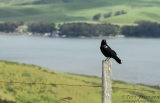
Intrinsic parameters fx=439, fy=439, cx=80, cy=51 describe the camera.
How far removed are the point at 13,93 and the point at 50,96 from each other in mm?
3146

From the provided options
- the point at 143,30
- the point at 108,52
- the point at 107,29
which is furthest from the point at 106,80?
the point at 143,30

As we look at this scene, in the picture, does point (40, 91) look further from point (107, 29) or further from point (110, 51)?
point (107, 29)

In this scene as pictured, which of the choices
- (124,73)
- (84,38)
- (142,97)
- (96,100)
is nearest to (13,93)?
(96,100)

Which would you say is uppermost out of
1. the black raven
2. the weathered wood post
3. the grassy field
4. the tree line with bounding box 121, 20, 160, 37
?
the black raven

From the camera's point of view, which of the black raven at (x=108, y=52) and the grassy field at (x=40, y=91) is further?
the grassy field at (x=40, y=91)

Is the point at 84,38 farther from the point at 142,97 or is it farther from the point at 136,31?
the point at 142,97

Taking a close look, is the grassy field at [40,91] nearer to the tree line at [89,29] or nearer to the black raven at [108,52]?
the black raven at [108,52]

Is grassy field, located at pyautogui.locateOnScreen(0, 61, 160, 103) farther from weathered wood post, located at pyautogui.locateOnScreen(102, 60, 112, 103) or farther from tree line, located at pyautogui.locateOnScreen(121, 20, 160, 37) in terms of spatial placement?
tree line, located at pyautogui.locateOnScreen(121, 20, 160, 37)

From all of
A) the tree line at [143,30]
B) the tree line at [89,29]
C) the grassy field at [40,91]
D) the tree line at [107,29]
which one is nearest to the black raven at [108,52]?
the grassy field at [40,91]

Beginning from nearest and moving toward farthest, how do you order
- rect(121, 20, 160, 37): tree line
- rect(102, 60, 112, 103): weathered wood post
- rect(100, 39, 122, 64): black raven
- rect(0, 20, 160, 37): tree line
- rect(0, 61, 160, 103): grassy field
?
1. rect(102, 60, 112, 103): weathered wood post
2. rect(100, 39, 122, 64): black raven
3. rect(0, 61, 160, 103): grassy field
4. rect(0, 20, 160, 37): tree line
5. rect(121, 20, 160, 37): tree line

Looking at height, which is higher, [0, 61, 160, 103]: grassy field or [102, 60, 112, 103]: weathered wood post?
[102, 60, 112, 103]: weathered wood post

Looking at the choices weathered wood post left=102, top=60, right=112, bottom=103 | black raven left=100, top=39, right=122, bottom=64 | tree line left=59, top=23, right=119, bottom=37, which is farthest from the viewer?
tree line left=59, top=23, right=119, bottom=37

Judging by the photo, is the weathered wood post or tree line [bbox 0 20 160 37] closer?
the weathered wood post

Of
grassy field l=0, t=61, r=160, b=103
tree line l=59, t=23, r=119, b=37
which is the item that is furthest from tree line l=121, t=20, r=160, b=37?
grassy field l=0, t=61, r=160, b=103
